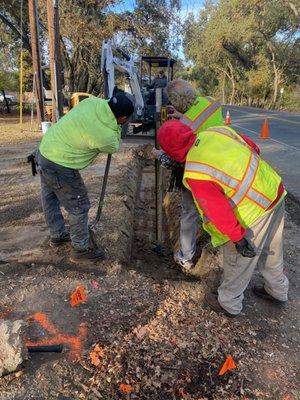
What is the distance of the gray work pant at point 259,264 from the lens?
317cm

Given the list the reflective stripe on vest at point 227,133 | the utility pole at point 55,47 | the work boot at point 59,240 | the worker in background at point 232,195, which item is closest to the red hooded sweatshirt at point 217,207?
the worker in background at point 232,195

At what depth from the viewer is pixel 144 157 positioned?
12227mm

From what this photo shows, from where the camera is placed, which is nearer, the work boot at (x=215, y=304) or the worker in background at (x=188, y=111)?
the work boot at (x=215, y=304)

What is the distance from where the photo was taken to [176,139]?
327 centimetres

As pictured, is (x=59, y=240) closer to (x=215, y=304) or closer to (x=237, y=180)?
(x=215, y=304)

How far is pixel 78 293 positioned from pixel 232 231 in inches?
60.8

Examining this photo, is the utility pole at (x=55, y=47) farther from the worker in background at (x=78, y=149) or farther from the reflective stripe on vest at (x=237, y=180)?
the reflective stripe on vest at (x=237, y=180)

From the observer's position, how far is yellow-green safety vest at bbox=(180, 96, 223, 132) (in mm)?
3963

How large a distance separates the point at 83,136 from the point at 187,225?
1528 millimetres

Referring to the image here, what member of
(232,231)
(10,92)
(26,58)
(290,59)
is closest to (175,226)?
(232,231)

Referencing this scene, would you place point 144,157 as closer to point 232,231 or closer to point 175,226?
point 175,226

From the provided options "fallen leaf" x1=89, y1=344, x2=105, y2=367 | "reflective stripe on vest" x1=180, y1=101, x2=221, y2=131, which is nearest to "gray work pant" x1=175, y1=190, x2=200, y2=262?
"reflective stripe on vest" x1=180, y1=101, x2=221, y2=131

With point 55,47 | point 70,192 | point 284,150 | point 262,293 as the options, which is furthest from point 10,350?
point 55,47

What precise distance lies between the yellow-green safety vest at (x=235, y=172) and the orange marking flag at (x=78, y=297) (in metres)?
1.36
